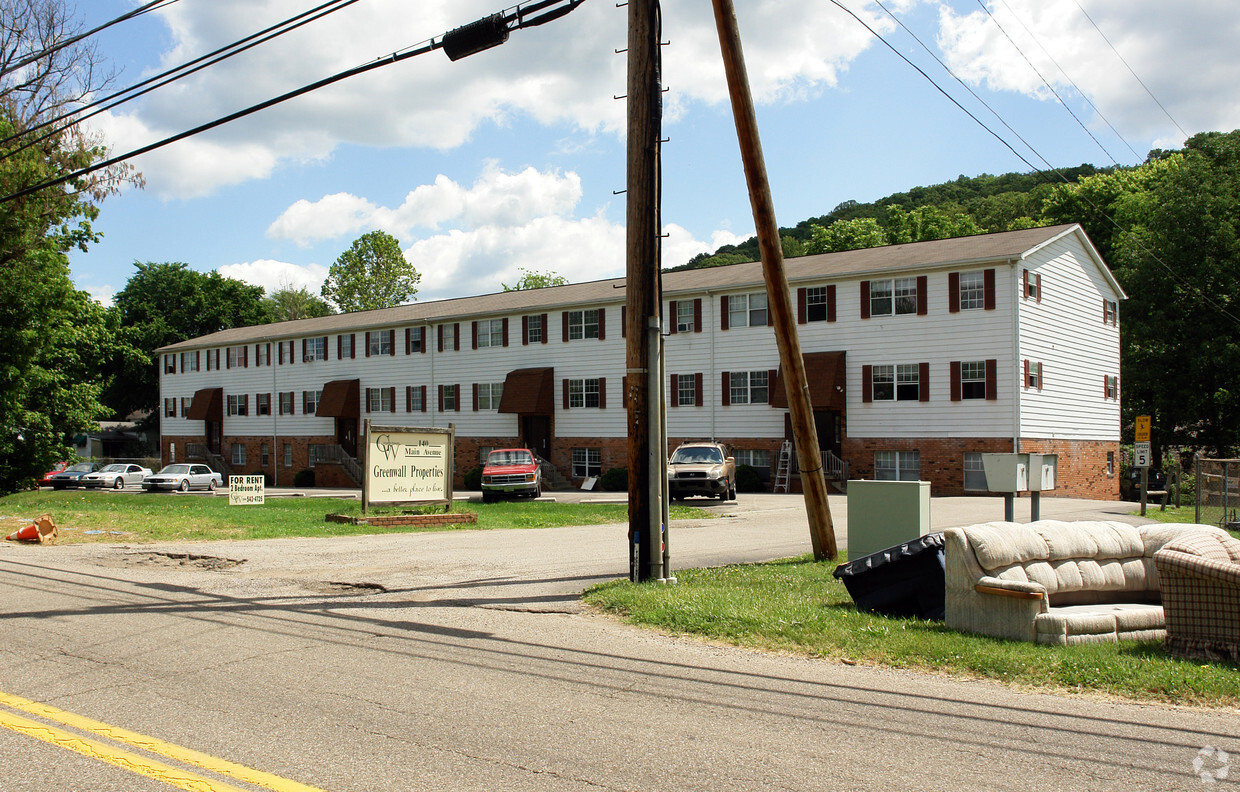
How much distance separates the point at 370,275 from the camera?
258 ft

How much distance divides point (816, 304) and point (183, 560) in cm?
2675

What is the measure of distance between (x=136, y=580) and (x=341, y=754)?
27.2ft

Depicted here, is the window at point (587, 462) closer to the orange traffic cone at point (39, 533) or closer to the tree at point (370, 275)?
the orange traffic cone at point (39, 533)

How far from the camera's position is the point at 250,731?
5.39m

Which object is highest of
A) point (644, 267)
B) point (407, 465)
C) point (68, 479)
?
point (644, 267)

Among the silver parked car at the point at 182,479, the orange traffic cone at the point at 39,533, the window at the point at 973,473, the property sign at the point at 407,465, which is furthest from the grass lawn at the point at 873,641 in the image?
the silver parked car at the point at 182,479

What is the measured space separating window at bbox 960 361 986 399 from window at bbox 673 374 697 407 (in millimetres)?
10908

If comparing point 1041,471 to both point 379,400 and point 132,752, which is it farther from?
point 379,400

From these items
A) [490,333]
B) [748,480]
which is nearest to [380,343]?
[490,333]

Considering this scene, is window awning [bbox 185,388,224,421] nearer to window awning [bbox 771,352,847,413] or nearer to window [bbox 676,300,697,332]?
window [bbox 676,300,697,332]

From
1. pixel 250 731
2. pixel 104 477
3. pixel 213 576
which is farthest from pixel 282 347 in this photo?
pixel 250 731

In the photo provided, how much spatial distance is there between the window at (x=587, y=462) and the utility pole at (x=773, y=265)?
29.0 meters

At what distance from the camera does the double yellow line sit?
453 centimetres

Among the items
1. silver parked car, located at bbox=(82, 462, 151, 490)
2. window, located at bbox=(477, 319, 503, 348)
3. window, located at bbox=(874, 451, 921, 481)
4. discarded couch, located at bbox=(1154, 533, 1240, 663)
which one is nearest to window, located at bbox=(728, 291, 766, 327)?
window, located at bbox=(874, 451, 921, 481)
